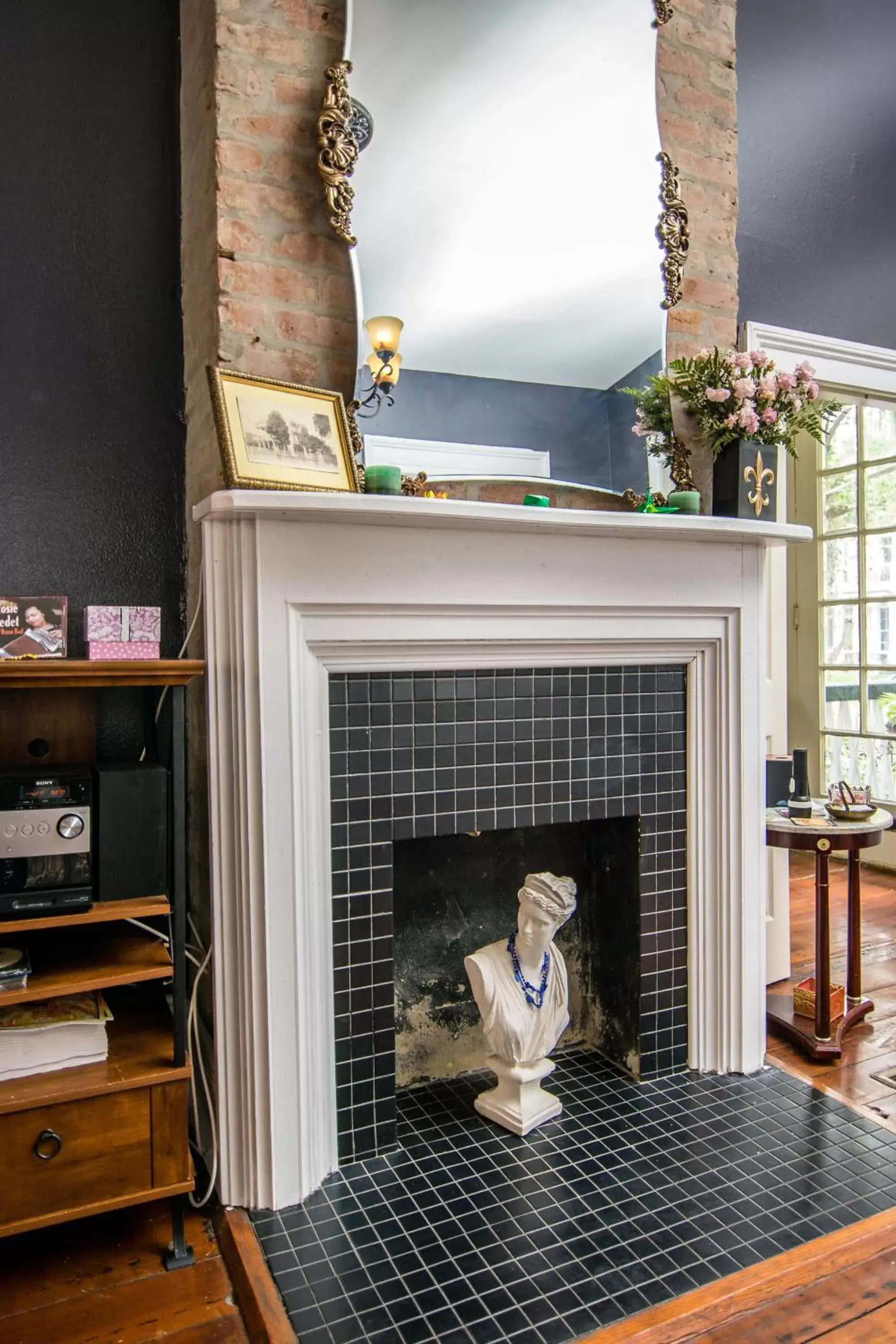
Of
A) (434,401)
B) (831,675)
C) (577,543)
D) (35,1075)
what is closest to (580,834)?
(577,543)

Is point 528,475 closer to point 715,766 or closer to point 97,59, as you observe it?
point 715,766

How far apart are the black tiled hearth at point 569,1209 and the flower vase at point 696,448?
1520 mm

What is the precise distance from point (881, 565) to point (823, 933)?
263 cm

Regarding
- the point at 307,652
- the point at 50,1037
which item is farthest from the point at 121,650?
the point at 50,1037

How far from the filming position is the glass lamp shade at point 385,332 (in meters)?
2.01

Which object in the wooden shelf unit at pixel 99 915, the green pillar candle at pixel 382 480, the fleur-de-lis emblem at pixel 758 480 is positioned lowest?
the wooden shelf unit at pixel 99 915

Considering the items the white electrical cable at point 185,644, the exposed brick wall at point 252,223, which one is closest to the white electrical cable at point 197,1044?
the exposed brick wall at point 252,223

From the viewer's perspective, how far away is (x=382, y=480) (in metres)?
1.91

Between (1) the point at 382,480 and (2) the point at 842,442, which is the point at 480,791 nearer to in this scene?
(1) the point at 382,480

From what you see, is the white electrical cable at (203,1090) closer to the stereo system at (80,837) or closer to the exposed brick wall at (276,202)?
the stereo system at (80,837)

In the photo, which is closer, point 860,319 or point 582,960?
point 582,960

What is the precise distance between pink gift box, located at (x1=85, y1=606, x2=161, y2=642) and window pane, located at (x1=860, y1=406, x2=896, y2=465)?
3897 mm

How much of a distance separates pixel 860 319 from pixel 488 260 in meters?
1.71

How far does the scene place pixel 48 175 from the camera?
77.7 inches
